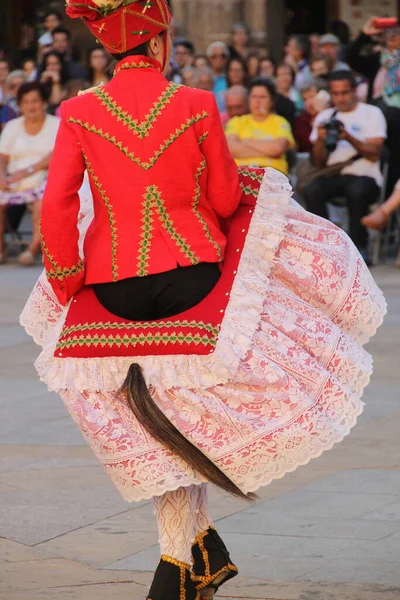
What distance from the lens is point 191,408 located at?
12.8 ft

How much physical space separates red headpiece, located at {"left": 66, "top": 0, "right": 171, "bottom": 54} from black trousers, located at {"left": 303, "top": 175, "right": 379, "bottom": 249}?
26.1ft

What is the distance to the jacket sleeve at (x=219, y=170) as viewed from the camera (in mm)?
4000

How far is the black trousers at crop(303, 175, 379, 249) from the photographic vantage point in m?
11.9

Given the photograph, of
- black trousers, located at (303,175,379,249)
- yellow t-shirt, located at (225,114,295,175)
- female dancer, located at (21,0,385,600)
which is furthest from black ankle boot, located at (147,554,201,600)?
yellow t-shirt, located at (225,114,295,175)

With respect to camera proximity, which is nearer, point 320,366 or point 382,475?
point 320,366

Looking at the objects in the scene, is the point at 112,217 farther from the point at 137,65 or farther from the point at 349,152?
the point at 349,152

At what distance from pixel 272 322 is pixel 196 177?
472 mm

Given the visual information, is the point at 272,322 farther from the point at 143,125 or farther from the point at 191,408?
the point at 143,125

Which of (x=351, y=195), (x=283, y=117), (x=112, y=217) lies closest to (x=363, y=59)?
(x=283, y=117)

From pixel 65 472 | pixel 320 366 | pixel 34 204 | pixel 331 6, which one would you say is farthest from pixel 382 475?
pixel 331 6

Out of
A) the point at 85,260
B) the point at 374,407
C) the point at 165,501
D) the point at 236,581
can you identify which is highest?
the point at 85,260

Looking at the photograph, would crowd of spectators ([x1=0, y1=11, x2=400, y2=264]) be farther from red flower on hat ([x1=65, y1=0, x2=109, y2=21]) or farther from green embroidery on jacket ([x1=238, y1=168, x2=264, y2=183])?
Result: red flower on hat ([x1=65, y1=0, x2=109, y2=21])

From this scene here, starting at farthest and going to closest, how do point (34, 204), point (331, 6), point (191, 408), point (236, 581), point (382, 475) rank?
point (331, 6)
point (34, 204)
point (382, 475)
point (236, 581)
point (191, 408)

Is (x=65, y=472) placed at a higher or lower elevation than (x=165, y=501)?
lower
